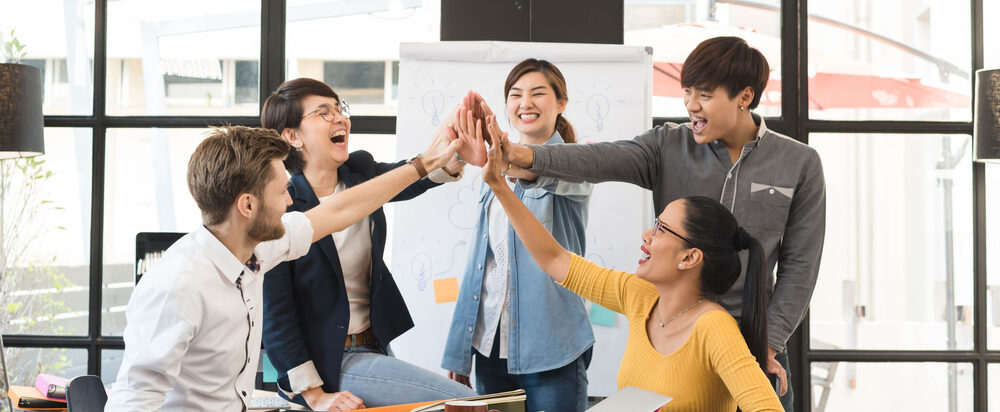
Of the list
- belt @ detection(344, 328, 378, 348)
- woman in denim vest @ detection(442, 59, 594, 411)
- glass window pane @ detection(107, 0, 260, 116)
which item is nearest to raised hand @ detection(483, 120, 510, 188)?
woman in denim vest @ detection(442, 59, 594, 411)

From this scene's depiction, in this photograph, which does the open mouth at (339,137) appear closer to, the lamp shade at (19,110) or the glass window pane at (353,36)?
the glass window pane at (353,36)

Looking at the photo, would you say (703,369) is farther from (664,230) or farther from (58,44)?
(58,44)

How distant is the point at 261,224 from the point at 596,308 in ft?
5.64

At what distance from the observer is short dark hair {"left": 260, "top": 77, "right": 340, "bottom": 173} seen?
7.32 ft

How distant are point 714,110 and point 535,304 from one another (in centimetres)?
85

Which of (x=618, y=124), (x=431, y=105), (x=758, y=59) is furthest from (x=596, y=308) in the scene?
(x=758, y=59)

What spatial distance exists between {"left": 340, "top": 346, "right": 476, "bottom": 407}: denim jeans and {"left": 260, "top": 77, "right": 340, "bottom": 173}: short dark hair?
59cm

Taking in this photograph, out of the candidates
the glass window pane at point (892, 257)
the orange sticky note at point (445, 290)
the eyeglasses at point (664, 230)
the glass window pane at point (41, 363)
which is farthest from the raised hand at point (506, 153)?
the glass window pane at point (41, 363)

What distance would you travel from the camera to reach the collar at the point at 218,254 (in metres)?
1.65

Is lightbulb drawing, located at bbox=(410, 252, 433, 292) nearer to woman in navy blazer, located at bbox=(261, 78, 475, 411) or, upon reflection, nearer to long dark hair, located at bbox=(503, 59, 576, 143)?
long dark hair, located at bbox=(503, 59, 576, 143)

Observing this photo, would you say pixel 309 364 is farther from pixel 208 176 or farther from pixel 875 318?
pixel 875 318

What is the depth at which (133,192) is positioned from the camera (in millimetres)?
3695

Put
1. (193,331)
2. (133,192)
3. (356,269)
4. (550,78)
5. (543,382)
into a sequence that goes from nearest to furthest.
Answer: (193,331), (356,269), (543,382), (550,78), (133,192)

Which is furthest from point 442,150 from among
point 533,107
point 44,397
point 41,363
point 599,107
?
point 41,363
